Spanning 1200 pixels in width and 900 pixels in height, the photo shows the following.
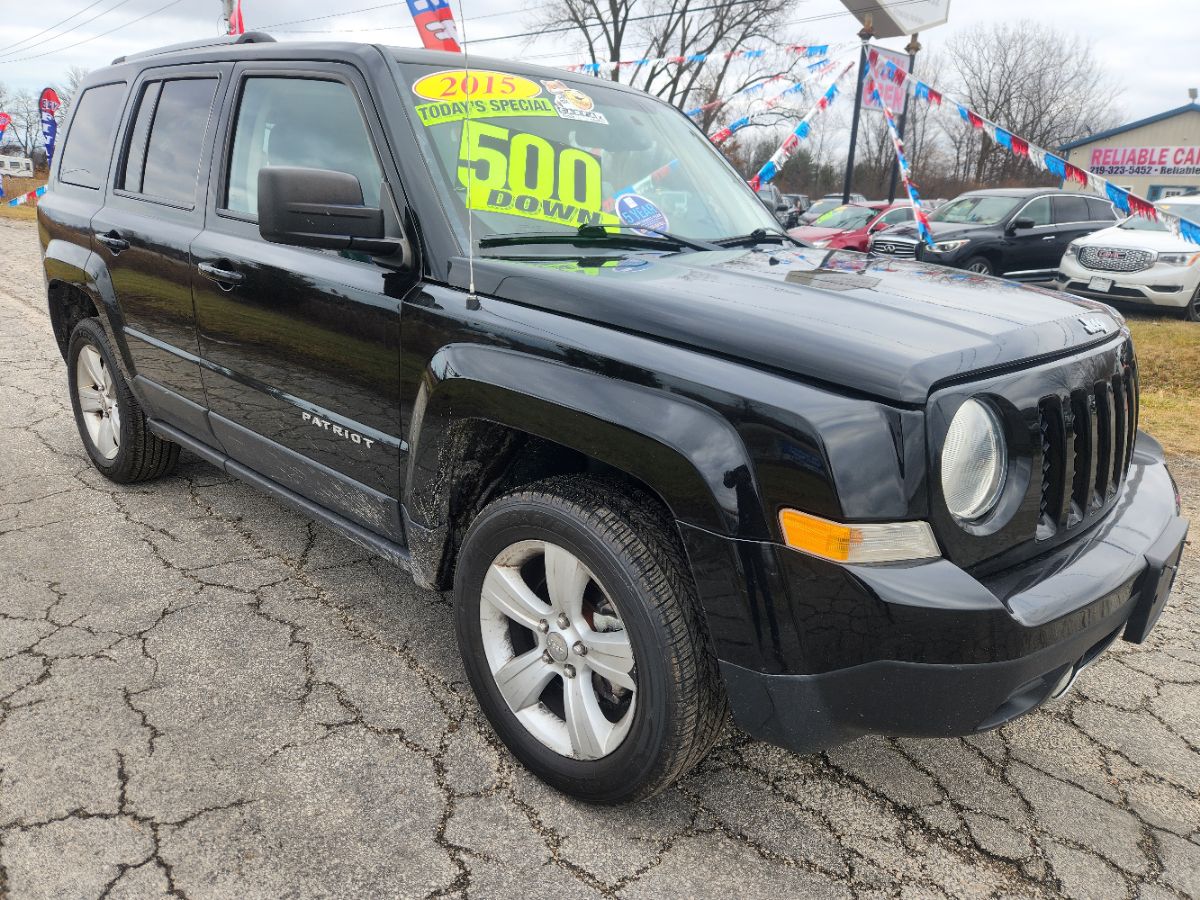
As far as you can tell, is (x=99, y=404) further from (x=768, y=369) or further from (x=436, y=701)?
(x=768, y=369)

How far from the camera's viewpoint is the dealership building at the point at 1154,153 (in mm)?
35656

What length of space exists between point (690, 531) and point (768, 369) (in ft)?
1.19

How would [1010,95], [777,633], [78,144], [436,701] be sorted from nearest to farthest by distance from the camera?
1. [777,633]
2. [436,701]
3. [78,144]
4. [1010,95]

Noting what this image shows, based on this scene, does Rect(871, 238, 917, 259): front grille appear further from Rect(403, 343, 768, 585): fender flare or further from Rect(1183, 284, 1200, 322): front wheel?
Rect(403, 343, 768, 585): fender flare

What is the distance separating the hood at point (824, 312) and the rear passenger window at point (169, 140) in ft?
5.39

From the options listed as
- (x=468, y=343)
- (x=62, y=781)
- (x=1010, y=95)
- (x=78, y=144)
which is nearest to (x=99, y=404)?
(x=78, y=144)

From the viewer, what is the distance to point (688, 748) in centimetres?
195

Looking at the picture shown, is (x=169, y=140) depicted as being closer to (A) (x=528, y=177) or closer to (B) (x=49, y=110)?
(A) (x=528, y=177)

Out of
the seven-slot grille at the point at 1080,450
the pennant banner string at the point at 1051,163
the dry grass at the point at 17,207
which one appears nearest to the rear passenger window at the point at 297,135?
the seven-slot grille at the point at 1080,450

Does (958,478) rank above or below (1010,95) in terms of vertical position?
below

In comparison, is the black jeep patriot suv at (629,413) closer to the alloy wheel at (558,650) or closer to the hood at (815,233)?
the alloy wheel at (558,650)

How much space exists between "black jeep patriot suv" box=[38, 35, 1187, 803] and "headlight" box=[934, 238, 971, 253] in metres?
9.34

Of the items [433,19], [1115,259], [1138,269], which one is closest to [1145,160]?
[1115,259]

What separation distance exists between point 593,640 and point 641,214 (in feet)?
4.42
